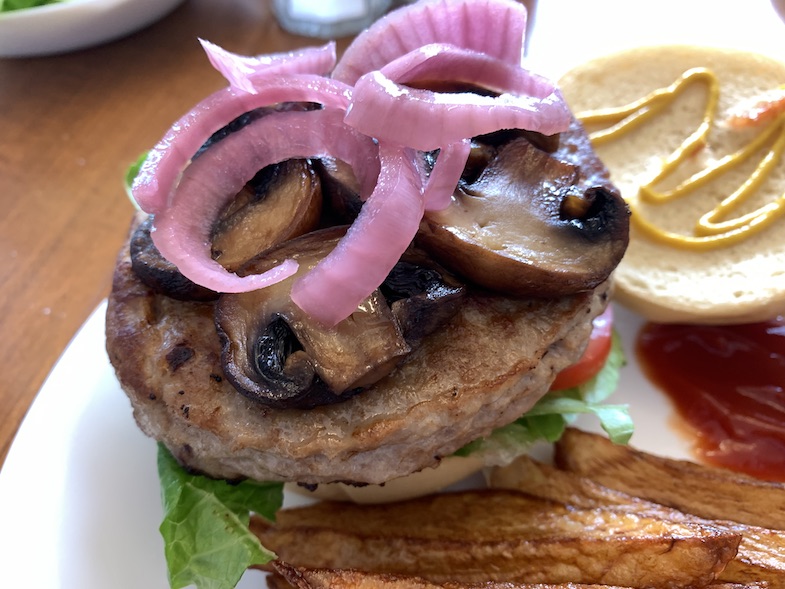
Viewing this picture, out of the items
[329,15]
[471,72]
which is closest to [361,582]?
[471,72]

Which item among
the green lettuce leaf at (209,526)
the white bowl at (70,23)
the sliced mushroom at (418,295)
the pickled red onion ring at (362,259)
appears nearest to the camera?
the pickled red onion ring at (362,259)

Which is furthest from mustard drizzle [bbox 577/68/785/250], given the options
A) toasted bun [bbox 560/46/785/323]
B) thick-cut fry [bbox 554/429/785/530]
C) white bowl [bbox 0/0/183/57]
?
white bowl [bbox 0/0/183/57]

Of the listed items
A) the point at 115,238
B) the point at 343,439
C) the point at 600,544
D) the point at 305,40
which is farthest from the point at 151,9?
the point at 600,544

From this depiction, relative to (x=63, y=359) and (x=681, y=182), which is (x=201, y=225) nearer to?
(x=63, y=359)

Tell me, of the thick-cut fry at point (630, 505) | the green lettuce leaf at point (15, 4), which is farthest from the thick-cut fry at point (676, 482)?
the green lettuce leaf at point (15, 4)

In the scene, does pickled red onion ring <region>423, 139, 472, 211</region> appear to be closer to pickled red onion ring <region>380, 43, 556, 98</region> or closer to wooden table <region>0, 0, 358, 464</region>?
pickled red onion ring <region>380, 43, 556, 98</region>

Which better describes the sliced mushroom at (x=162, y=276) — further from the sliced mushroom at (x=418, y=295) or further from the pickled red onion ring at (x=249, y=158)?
the sliced mushroom at (x=418, y=295)

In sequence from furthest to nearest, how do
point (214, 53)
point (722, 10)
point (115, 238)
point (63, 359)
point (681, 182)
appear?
point (722, 10)
point (115, 238)
point (681, 182)
point (63, 359)
point (214, 53)
